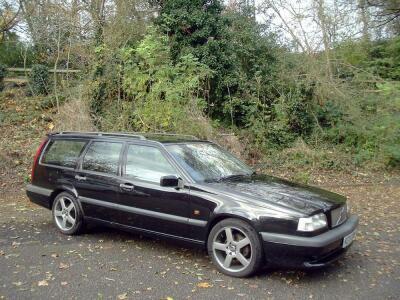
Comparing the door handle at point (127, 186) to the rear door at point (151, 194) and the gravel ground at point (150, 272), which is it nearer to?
the rear door at point (151, 194)

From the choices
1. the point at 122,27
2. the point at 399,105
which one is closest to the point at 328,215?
the point at 399,105

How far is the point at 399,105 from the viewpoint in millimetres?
13062

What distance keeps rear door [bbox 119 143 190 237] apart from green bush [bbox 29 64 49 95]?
1172cm

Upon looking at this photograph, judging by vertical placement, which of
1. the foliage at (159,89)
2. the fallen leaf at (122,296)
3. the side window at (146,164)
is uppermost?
the foliage at (159,89)

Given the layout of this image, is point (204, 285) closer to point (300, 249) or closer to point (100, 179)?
point (300, 249)

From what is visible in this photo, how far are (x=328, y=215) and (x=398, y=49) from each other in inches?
613

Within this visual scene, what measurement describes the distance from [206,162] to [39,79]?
12549mm

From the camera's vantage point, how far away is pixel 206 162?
583 cm

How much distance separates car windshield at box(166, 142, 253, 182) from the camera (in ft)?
18.1

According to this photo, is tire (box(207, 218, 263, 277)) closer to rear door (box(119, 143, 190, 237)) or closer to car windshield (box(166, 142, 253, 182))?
rear door (box(119, 143, 190, 237))

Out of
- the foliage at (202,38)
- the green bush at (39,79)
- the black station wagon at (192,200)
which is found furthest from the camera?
the green bush at (39,79)

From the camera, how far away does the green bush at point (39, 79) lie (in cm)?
1630

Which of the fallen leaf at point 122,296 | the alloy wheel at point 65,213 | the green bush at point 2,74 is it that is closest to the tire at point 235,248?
the fallen leaf at point 122,296

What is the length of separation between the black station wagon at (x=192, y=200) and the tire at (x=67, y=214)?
2 cm
